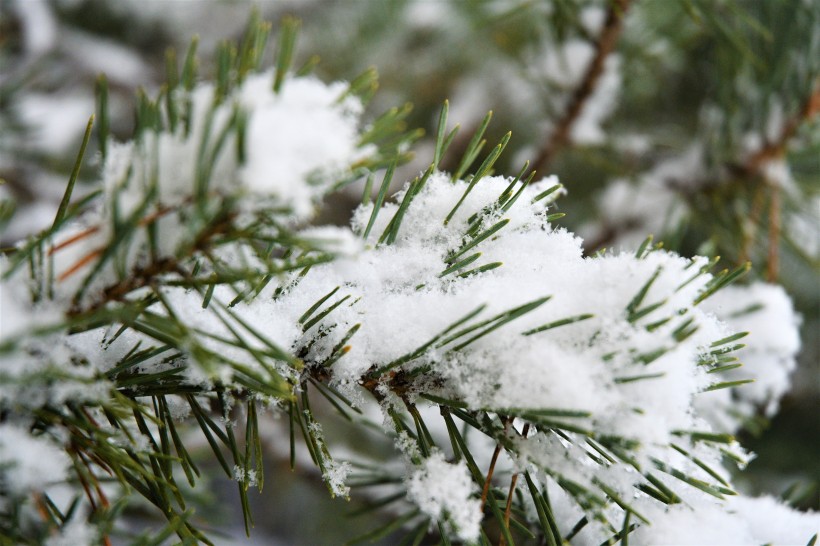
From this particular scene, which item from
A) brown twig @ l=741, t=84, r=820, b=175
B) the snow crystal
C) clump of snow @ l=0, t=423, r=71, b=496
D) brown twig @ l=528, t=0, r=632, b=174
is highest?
brown twig @ l=528, t=0, r=632, b=174

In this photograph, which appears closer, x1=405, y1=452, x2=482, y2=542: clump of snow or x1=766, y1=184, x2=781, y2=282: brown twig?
x1=405, y1=452, x2=482, y2=542: clump of snow

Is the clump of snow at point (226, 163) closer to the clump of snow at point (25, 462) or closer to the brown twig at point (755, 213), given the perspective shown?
the clump of snow at point (25, 462)

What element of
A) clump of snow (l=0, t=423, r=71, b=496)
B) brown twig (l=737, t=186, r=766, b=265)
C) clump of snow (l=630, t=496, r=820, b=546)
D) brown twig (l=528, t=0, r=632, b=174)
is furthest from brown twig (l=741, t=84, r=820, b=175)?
clump of snow (l=0, t=423, r=71, b=496)

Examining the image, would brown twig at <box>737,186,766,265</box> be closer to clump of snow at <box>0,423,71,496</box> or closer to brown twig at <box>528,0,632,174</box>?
brown twig at <box>528,0,632,174</box>

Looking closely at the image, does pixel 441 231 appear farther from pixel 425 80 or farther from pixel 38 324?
pixel 425 80

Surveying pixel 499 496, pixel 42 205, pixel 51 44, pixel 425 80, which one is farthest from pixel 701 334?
pixel 425 80

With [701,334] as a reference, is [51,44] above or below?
above
